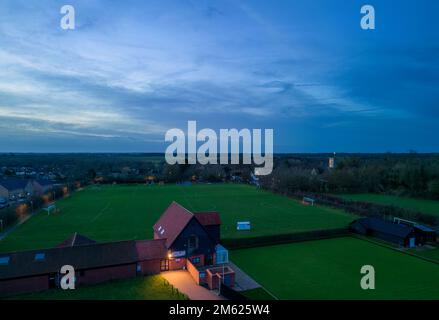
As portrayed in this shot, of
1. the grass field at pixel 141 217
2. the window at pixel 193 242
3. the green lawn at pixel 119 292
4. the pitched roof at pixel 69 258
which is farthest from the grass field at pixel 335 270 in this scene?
the pitched roof at pixel 69 258

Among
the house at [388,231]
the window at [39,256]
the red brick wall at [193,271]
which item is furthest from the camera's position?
the house at [388,231]

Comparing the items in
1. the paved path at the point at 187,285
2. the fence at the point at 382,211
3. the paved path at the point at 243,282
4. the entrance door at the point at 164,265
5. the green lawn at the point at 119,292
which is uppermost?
the fence at the point at 382,211

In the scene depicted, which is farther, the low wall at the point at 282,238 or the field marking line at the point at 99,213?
the field marking line at the point at 99,213

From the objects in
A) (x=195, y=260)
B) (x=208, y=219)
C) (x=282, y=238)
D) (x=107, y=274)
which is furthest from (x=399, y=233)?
(x=107, y=274)

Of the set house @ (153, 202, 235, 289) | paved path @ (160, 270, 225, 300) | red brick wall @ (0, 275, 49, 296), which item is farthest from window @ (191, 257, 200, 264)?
red brick wall @ (0, 275, 49, 296)

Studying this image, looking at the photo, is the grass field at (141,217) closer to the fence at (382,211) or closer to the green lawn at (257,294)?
the fence at (382,211)

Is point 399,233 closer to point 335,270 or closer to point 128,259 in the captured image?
point 335,270

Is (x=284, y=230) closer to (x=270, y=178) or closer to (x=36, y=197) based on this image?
(x=36, y=197)
